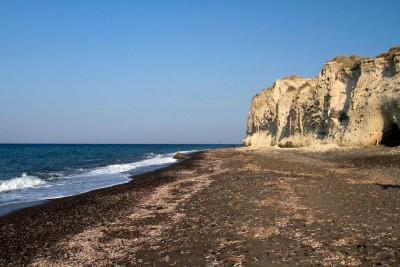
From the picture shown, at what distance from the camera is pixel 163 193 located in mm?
16891

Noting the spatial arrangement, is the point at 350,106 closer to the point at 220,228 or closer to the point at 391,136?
the point at 391,136

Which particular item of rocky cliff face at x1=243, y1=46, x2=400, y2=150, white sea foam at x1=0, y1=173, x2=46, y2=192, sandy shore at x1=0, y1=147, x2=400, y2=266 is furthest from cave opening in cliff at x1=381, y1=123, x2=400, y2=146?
white sea foam at x1=0, y1=173, x2=46, y2=192

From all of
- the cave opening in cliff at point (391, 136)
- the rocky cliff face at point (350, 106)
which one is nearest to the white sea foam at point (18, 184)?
the rocky cliff face at point (350, 106)

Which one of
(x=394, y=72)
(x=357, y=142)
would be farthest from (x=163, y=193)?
(x=394, y=72)

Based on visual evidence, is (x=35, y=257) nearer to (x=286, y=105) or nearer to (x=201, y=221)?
(x=201, y=221)

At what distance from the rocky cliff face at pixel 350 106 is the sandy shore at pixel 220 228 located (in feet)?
72.8

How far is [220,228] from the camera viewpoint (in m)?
9.42

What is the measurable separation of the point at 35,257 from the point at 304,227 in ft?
24.6

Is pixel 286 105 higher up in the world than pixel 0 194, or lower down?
higher up

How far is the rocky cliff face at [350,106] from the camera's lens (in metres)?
34.5

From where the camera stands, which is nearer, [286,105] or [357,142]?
[357,142]

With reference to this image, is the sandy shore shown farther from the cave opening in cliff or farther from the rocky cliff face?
the rocky cliff face

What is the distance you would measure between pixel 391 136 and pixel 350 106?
6.47 meters

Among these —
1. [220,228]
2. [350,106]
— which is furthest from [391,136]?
[220,228]
